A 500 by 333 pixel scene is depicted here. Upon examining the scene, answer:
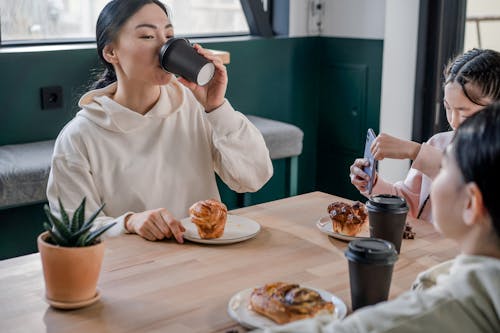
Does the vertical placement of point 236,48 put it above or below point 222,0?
below

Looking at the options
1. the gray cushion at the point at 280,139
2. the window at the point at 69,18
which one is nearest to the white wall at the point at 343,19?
the window at the point at 69,18

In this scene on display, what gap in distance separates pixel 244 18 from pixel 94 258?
10.2 ft

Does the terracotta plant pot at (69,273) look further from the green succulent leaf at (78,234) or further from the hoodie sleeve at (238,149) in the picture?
the hoodie sleeve at (238,149)

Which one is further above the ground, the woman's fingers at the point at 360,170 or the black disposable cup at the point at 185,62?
the black disposable cup at the point at 185,62

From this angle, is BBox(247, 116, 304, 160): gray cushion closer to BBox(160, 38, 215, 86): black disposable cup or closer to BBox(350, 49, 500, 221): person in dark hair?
BBox(350, 49, 500, 221): person in dark hair

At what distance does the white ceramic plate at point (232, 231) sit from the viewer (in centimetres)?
166

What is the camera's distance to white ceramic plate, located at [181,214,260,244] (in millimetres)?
1664

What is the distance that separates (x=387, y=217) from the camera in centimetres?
157

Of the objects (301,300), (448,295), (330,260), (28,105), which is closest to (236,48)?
(28,105)

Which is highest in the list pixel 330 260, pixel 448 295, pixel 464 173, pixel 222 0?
pixel 222 0

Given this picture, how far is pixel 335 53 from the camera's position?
4254 millimetres

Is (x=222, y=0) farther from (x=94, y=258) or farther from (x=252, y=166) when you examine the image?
(x=94, y=258)

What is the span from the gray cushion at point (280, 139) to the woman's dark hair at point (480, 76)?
5.49 ft

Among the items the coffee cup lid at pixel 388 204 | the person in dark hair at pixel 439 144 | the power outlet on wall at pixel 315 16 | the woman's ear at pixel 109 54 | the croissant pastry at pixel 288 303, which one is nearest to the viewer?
the croissant pastry at pixel 288 303
